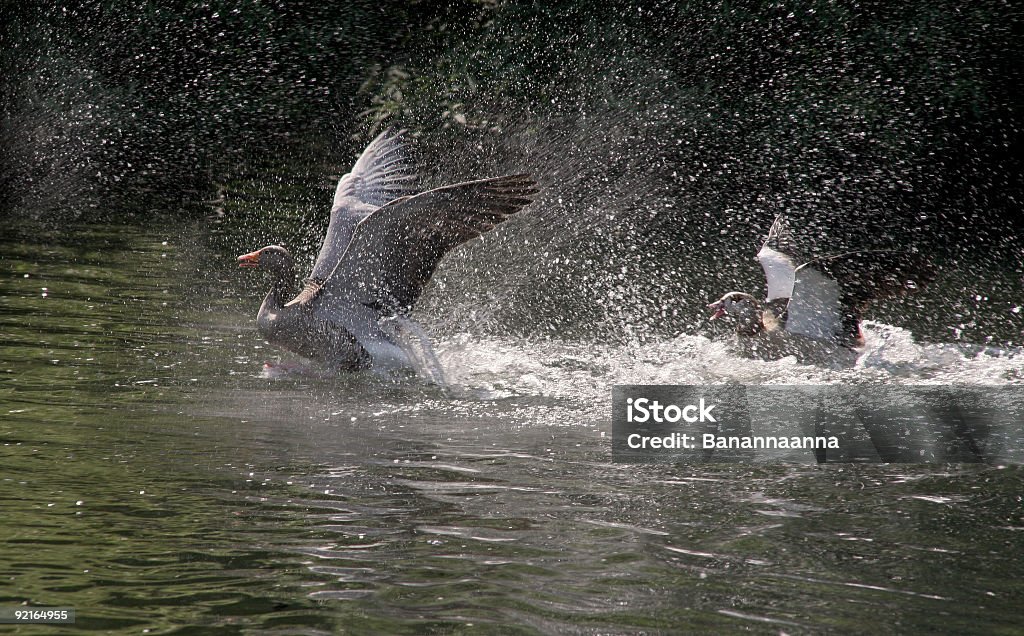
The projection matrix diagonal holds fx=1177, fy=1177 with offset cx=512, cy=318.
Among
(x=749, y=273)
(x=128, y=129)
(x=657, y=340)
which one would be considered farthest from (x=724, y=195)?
(x=128, y=129)

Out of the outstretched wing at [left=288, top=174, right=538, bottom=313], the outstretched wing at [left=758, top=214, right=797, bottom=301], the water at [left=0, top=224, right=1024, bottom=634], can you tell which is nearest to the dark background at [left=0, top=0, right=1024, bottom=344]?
the outstretched wing at [left=758, top=214, right=797, bottom=301]

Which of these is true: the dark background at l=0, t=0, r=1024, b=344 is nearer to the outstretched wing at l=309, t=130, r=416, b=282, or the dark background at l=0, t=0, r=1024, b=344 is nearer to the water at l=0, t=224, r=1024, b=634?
the outstretched wing at l=309, t=130, r=416, b=282

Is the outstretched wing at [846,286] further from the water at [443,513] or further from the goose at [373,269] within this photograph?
the goose at [373,269]

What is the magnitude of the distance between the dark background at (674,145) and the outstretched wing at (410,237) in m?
3.05

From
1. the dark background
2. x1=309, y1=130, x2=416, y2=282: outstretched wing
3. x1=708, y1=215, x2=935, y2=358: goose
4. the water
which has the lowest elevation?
the water

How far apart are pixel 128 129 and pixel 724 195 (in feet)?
26.6

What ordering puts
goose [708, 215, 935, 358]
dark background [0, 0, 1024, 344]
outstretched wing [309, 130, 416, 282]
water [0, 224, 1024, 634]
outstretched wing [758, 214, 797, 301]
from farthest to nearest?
dark background [0, 0, 1024, 344] < outstretched wing [758, 214, 797, 301] < goose [708, 215, 935, 358] < outstretched wing [309, 130, 416, 282] < water [0, 224, 1024, 634]

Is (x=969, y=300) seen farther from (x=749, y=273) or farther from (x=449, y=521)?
(x=449, y=521)

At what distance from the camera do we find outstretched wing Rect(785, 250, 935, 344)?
7195mm

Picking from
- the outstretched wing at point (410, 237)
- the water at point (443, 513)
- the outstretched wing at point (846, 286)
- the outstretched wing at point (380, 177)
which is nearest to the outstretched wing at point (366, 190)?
the outstretched wing at point (380, 177)

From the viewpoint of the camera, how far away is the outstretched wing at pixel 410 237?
6.01 m

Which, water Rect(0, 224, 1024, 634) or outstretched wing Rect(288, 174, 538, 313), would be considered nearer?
water Rect(0, 224, 1024, 634)

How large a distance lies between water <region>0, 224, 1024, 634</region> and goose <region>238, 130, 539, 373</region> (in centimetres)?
24

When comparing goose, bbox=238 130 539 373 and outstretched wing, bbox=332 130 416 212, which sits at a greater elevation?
outstretched wing, bbox=332 130 416 212
